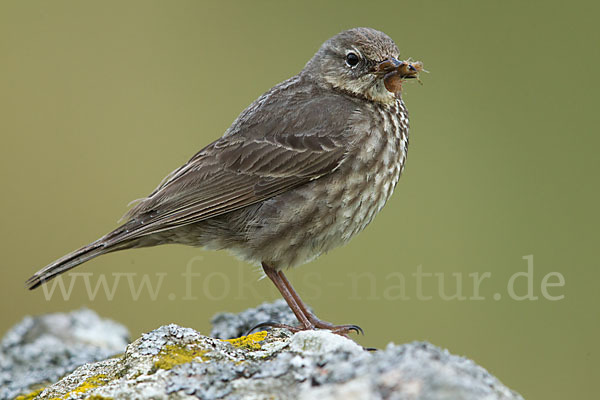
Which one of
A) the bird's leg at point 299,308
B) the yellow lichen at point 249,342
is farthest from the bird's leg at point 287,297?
the yellow lichen at point 249,342

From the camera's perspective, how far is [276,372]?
3.03m

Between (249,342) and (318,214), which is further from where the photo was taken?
(318,214)

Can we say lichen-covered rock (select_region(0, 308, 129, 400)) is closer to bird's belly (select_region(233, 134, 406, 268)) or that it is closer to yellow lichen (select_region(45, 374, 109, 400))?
yellow lichen (select_region(45, 374, 109, 400))

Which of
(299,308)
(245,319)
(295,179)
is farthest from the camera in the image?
(295,179)

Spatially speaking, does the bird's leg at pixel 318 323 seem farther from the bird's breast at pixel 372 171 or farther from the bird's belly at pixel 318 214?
the bird's breast at pixel 372 171

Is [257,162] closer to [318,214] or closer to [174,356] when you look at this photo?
[318,214]

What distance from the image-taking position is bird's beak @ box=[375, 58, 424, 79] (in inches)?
219

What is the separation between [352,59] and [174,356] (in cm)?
321

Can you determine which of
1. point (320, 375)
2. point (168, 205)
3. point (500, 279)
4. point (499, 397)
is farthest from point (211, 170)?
point (500, 279)

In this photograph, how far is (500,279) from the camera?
373 inches

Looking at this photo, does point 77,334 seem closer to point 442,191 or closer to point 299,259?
point 299,259

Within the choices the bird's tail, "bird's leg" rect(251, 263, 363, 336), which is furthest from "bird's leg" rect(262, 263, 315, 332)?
the bird's tail

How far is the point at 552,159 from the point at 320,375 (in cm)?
859

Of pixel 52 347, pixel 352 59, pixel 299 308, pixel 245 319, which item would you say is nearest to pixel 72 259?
pixel 52 347
